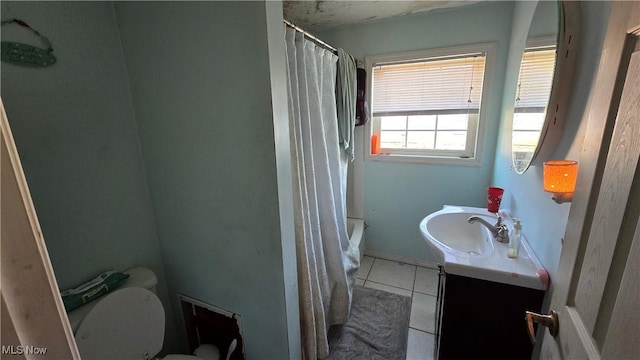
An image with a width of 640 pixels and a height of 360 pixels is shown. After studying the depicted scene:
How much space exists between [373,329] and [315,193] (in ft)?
3.69

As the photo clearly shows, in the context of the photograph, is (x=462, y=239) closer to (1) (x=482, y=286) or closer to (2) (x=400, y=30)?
(1) (x=482, y=286)

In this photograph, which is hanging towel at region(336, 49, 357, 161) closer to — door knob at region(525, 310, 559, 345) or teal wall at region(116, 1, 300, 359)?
teal wall at region(116, 1, 300, 359)

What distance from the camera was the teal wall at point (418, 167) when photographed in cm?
185

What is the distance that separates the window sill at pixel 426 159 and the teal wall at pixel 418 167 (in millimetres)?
36

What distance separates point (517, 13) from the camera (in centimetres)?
166

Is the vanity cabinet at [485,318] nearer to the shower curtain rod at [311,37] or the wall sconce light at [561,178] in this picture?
the wall sconce light at [561,178]

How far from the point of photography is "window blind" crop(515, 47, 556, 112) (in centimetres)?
103

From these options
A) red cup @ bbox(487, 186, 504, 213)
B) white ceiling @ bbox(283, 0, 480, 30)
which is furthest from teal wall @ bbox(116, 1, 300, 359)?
red cup @ bbox(487, 186, 504, 213)

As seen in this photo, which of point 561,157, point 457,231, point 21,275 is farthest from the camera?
point 457,231

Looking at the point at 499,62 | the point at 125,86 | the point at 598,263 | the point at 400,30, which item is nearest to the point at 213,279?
the point at 125,86

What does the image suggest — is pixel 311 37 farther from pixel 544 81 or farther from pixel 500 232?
pixel 500 232

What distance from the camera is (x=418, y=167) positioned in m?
2.24

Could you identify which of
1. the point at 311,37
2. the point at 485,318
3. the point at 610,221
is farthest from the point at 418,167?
the point at 610,221

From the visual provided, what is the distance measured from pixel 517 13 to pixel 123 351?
288 centimetres
